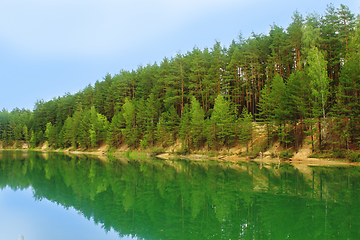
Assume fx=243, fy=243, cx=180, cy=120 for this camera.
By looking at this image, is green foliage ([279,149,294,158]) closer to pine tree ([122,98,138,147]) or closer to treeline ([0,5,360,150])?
treeline ([0,5,360,150])

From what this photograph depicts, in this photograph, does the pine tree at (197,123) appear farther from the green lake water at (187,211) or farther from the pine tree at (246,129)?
the green lake water at (187,211)

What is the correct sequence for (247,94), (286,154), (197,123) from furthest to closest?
(247,94), (197,123), (286,154)

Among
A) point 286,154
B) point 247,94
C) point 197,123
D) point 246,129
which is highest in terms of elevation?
point 247,94

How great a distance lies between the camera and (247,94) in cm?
5194

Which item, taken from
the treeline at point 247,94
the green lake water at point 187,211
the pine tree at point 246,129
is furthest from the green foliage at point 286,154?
the green lake water at point 187,211

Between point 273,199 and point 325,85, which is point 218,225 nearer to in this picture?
point 273,199

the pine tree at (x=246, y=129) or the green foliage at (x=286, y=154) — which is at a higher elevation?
the pine tree at (x=246, y=129)

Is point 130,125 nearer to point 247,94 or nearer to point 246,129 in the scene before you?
point 247,94

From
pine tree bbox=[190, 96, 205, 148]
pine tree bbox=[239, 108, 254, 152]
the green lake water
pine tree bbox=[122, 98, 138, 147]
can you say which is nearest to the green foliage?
pine tree bbox=[239, 108, 254, 152]

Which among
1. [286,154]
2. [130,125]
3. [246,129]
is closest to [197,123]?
[246,129]

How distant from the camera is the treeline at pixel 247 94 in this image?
35062 millimetres

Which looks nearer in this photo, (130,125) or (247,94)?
(247,94)

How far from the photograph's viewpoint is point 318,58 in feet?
117

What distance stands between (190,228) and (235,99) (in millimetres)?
44962
